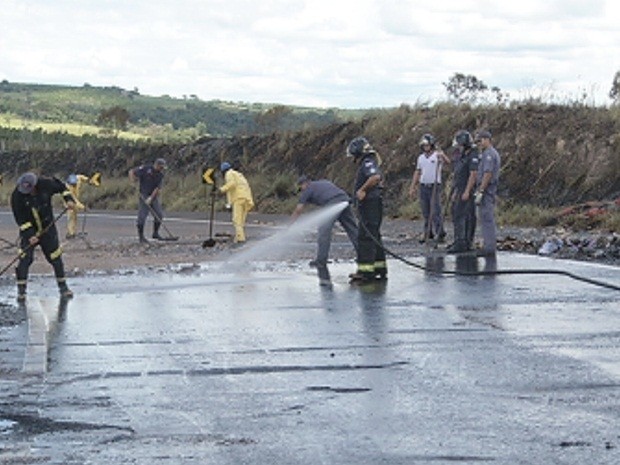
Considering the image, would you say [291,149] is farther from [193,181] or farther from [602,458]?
[602,458]

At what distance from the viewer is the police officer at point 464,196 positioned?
2155 centimetres

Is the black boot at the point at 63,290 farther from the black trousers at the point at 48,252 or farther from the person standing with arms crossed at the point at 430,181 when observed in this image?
the person standing with arms crossed at the point at 430,181

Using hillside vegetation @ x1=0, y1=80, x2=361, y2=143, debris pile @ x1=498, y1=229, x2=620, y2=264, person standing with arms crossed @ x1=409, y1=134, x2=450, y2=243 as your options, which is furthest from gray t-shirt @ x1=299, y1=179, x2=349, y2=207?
hillside vegetation @ x1=0, y1=80, x2=361, y2=143

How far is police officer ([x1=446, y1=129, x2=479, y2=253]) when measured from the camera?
21547 mm

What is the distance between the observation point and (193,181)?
48.2 m

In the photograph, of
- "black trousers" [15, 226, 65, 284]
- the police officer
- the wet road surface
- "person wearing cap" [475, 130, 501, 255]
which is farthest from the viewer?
the police officer

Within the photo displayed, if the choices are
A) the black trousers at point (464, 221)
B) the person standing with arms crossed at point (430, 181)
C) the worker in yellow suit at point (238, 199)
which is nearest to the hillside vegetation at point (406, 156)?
the person standing with arms crossed at point (430, 181)

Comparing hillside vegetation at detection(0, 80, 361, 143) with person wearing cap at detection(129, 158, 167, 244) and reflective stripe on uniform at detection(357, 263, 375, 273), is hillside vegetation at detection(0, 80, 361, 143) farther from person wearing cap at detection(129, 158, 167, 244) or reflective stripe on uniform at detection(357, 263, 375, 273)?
reflective stripe on uniform at detection(357, 263, 375, 273)

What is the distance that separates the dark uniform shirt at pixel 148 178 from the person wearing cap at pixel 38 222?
1139cm

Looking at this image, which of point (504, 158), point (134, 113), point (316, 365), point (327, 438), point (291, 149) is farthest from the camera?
point (134, 113)

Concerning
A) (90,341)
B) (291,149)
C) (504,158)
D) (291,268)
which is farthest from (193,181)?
(90,341)

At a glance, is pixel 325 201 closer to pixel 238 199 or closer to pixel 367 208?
pixel 367 208

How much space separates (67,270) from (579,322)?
435 inches

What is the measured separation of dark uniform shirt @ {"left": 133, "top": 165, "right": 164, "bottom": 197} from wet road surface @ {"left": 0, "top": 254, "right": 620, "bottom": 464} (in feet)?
38.3
